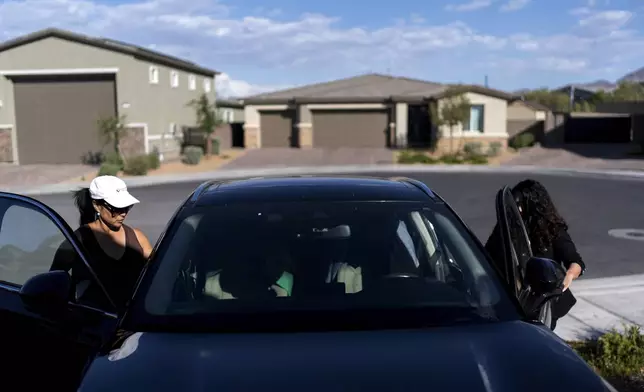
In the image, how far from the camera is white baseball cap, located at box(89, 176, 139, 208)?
4551 millimetres

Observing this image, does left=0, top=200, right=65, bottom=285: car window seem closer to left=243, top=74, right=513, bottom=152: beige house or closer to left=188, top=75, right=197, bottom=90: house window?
left=243, top=74, right=513, bottom=152: beige house

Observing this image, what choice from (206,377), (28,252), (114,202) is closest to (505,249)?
(206,377)

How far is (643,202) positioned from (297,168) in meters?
16.0

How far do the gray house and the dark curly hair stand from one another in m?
28.1

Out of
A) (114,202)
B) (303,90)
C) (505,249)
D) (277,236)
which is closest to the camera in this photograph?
(277,236)

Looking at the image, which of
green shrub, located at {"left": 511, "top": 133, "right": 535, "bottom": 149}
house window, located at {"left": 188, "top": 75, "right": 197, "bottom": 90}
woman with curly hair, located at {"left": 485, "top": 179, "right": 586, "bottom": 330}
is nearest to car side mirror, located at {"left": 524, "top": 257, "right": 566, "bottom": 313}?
woman with curly hair, located at {"left": 485, "top": 179, "right": 586, "bottom": 330}

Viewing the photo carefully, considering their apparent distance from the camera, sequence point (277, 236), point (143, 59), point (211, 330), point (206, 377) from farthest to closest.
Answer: point (143, 59) → point (277, 236) → point (211, 330) → point (206, 377)

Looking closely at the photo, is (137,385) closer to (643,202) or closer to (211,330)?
(211,330)

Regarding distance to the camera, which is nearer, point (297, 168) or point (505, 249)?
point (505, 249)

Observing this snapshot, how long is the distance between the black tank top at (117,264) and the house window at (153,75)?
2955 cm

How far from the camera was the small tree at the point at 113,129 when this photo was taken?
95.5 feet

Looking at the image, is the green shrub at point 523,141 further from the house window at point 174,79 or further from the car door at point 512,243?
the car door at point 512,243

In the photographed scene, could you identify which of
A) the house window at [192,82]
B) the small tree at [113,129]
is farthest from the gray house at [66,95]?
the house window at [192,82]

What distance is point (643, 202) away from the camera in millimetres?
16719
